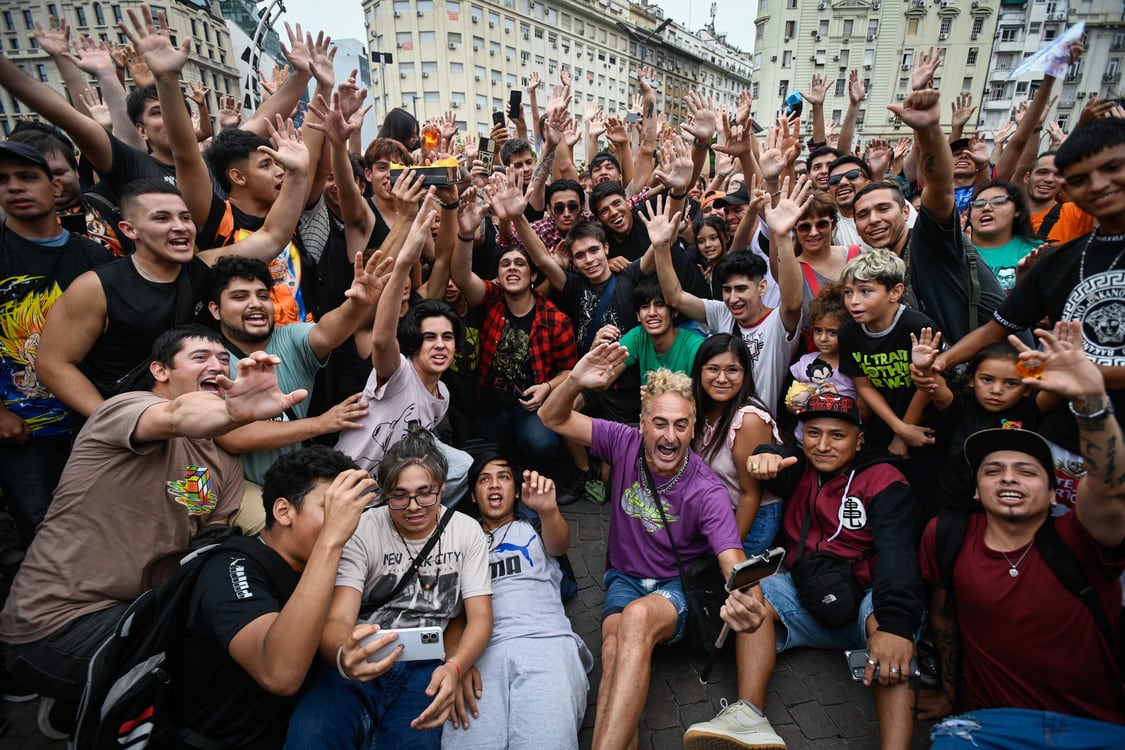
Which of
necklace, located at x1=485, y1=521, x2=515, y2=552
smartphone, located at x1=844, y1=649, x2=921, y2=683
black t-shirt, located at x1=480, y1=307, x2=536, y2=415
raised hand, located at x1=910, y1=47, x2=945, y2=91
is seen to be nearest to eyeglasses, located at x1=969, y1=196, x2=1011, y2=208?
raised hand, located at x1=910, y1=47, x2=945, y2=91

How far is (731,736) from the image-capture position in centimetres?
227

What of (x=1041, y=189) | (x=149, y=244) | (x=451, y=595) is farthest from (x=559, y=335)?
(x=1041, y=189)

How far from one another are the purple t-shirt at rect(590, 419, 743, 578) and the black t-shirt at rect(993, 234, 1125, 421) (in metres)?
1.92

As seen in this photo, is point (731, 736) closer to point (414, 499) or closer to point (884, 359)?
point (414, 499)

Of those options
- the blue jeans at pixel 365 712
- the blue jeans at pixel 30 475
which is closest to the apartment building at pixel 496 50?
the blue jeans at pixel 30 475

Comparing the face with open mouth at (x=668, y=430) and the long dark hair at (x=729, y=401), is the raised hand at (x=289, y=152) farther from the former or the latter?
the long dark hair at (x=729, y=401)

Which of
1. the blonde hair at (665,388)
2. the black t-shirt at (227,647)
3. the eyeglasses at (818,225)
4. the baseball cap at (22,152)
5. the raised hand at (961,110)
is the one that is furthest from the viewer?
the raised hand at (961,110)

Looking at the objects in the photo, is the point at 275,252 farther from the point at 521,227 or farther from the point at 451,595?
the point at 451,595

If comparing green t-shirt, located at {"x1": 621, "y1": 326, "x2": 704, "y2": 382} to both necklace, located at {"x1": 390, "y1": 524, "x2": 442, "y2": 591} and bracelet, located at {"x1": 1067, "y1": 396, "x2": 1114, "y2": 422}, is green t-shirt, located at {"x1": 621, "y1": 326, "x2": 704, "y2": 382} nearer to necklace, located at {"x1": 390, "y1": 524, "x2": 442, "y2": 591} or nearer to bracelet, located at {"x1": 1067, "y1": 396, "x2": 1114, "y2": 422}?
necklace, located at {"x1": 390, "y1": 524, "x2": 442, "y2": 591}

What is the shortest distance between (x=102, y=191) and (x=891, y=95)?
63.2 metres

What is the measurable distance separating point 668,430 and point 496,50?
58.5m

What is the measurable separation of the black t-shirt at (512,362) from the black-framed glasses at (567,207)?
1.30 metres

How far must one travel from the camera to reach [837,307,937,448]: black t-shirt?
332 cm

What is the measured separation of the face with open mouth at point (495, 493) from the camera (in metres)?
3.32
